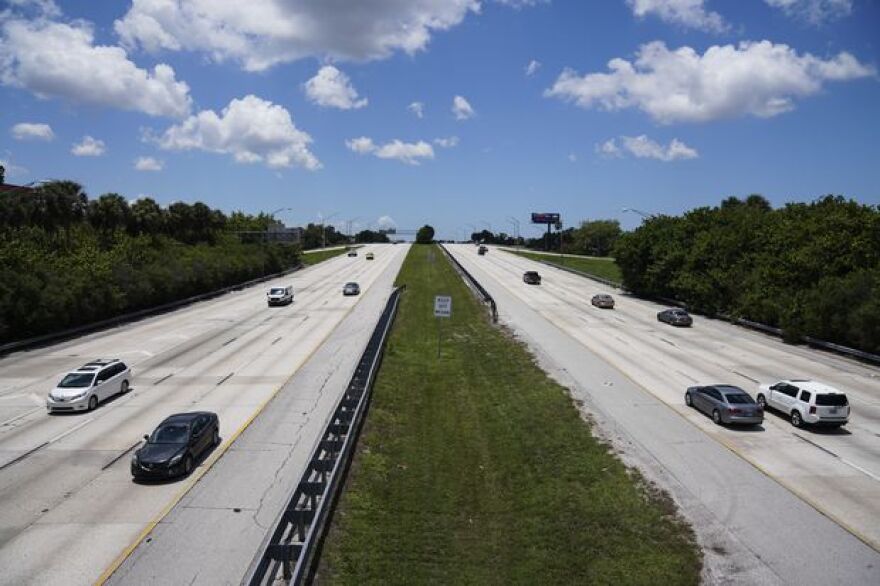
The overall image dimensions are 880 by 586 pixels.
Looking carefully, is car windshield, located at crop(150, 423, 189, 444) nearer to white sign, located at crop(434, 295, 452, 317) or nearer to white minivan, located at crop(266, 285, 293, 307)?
white sign, located at crop(434, 295, 452, 317)

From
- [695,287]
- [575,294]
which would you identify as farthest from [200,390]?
[575,294]

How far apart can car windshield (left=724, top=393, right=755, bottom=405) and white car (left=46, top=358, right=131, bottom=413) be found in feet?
80.5

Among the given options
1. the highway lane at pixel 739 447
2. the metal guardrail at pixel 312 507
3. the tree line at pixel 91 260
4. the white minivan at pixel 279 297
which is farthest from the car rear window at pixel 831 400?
the white minivan at pixel 279 297

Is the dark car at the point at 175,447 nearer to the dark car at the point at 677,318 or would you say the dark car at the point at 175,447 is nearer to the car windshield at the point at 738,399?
the car windshield at the point at 738,399

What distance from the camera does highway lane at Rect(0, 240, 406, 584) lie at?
49.6 ft

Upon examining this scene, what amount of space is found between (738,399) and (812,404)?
8.21ft

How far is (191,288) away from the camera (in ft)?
220

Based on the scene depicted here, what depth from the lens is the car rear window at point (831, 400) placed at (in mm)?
23750

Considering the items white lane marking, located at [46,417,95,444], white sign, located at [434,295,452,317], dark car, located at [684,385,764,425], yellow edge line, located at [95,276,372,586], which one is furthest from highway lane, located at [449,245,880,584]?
white lane marking, located at [46,417,95,444]

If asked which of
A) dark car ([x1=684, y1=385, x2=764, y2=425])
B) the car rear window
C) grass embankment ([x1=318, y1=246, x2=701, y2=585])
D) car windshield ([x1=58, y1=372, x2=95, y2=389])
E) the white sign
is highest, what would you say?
the white sign

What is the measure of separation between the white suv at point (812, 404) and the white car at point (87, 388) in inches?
1068

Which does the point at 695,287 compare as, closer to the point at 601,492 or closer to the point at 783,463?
the point at 783,463

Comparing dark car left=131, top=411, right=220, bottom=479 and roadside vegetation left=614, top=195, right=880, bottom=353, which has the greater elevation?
roadside vegetation left=614, top=195, right=880, bottom=353

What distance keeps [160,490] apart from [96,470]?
3031 millimetres
